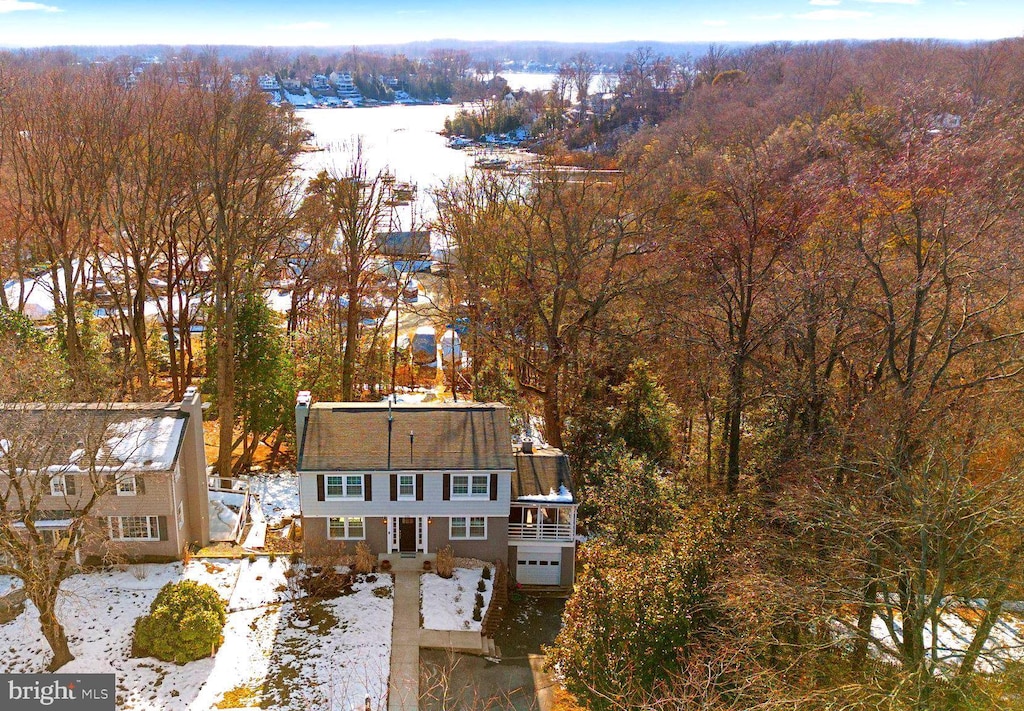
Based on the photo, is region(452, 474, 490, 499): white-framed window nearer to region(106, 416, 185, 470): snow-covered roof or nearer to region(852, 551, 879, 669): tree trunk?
region(106, 416, 185, 470): snow-covered roof

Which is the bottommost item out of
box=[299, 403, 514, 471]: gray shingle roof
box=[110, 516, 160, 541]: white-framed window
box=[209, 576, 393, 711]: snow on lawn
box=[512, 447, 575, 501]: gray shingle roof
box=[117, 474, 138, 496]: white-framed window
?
box=[209, 576, 393, 711]: snow on lawn

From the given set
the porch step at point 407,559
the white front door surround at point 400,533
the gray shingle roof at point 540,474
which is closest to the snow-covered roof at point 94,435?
the white front door surround at point 400,533

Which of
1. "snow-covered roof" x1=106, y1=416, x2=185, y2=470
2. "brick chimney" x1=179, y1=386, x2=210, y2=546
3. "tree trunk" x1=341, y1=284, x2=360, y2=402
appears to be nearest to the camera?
"snow-covered roof" x1=106, y1=416, x2=185, y2=470

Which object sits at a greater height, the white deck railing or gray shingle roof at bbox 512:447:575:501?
gray shingle roof at bbox 512:447:575:501

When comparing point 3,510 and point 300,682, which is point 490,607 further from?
point 3,510

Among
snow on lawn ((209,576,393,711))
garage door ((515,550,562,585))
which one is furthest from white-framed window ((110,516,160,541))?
garage door ((515,550,562,585))

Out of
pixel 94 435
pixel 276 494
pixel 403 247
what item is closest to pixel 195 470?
pixel 94 435

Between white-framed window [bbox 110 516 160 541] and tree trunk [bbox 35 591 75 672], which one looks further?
white-framed window [bbox 110 516 160 541]
